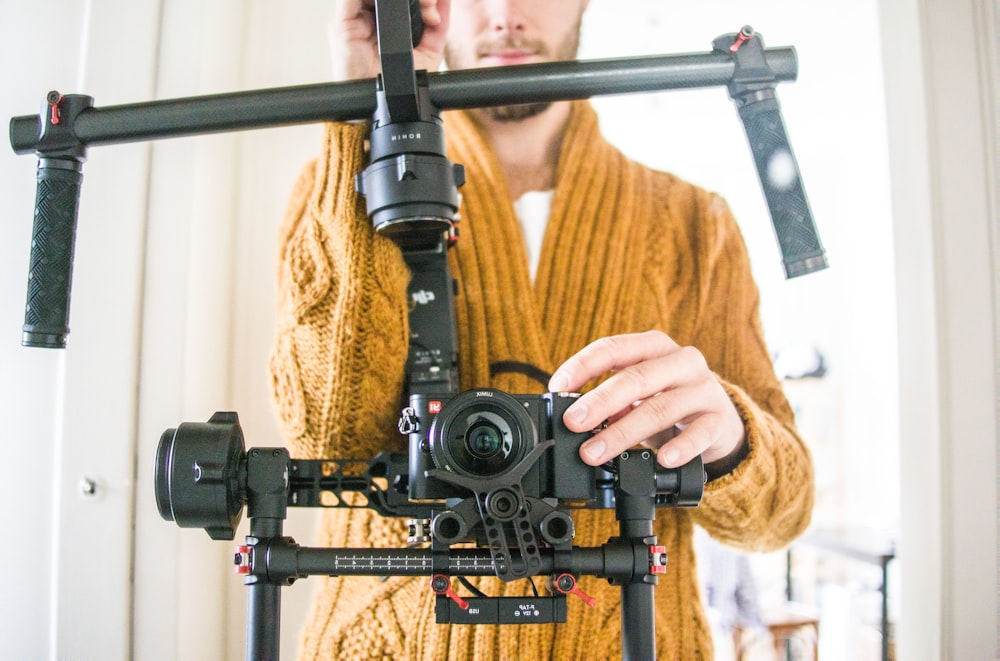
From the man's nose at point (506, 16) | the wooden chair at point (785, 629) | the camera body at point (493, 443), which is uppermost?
the man's nose at point (506, 16)

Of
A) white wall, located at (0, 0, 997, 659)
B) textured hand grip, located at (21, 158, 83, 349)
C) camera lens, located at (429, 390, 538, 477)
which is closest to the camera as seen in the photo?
camera lens, located at (429, 390, 538, 477)

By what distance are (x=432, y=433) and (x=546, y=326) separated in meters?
0.35

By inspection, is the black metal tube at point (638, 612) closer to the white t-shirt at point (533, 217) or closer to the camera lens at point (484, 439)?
the camera lens at point (484, 439)

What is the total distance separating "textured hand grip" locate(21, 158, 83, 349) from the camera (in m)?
0.58

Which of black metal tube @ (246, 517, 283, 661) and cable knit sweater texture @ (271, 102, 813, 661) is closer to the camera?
black metal tube @ (246, 517, 283, 661)

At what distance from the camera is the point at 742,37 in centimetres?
55

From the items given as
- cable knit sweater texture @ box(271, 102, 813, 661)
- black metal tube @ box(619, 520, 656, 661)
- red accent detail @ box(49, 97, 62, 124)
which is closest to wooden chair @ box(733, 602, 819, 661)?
cable knit sweater texture @ box(271, 102, 813, 661)

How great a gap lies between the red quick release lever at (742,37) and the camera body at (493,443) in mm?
336

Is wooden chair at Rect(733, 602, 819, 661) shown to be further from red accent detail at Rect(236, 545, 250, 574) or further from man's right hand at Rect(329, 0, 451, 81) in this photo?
man's right hand at Rect(329, 0, 451, 81)

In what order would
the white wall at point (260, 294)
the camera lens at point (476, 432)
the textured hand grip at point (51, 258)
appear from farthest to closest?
1. the white wall at point (260, 294)
2. the textured hand grip at point (51, 258)
3. the camera lens at point (476, 432)

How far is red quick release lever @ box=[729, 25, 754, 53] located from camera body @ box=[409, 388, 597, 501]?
A: 0.34 m

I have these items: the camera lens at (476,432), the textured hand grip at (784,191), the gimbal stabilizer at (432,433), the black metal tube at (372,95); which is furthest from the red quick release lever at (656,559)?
the black metal tube at (372,95)

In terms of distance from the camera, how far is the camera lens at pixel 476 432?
1.56 ft

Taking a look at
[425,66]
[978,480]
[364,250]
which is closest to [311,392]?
[364,250]
